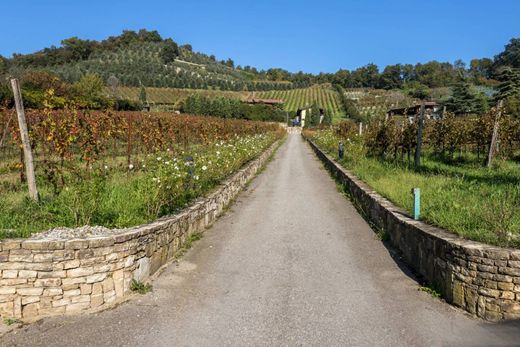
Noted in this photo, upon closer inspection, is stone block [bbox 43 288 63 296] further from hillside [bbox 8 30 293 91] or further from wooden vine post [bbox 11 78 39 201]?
hillside [bbox 8 30 293 91]

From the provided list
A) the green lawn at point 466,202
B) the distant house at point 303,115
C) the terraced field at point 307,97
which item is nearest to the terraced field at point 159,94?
the distant house at point 303,115

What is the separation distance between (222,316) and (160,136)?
427 inches

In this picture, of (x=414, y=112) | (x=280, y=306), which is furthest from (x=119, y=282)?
(x=414, y=112)

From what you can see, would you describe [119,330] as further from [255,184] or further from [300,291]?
[255,184]

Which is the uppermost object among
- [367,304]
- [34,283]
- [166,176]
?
[166,176]

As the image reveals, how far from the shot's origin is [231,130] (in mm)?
27562

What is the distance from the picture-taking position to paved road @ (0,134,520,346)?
385 centimetres

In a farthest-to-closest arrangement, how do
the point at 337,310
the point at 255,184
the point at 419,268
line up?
the point at 255,184 < the point at 419,268 < the point at 337,310

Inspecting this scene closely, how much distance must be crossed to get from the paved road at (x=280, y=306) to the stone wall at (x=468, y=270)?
6.7 inches

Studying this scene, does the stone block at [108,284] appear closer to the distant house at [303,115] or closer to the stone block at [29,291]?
the stone block at [29,291]

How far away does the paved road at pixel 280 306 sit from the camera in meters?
3.85

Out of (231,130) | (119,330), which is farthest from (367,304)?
(231,130)

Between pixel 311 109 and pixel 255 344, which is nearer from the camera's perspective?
pixel 255 344

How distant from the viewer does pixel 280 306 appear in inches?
179
